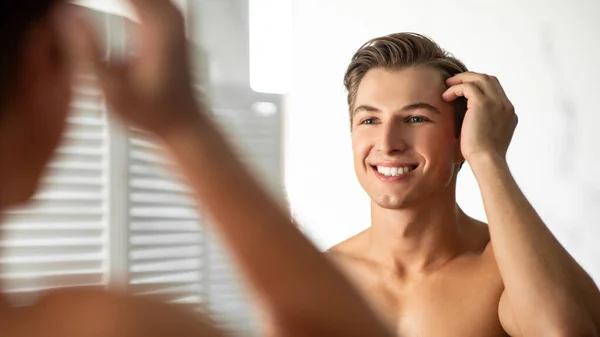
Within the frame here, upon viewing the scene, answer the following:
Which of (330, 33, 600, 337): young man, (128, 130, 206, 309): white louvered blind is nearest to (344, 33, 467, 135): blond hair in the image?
(330, 33, 600, 337): young man

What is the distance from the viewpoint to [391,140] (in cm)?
110

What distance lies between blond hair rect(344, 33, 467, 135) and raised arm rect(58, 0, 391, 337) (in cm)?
97

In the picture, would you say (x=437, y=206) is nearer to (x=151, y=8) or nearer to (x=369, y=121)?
(x=369, y=121)

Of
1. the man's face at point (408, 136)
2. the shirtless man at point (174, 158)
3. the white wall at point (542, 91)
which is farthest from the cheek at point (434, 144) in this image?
the shirtless man at point (174, 158)

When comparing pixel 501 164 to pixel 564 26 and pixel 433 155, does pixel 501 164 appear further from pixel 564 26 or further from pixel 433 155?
pixel 564 26

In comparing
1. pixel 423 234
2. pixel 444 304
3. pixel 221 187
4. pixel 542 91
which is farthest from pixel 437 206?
pixel 221 187

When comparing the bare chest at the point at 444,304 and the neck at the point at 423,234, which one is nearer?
the bare chest at the point at 444,304

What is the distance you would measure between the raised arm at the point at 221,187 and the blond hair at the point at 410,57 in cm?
97

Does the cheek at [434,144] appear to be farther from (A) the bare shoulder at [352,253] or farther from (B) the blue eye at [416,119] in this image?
(A) the bare shoulder at [352,253]

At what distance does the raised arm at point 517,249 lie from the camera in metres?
0.92

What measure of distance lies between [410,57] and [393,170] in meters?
0.18

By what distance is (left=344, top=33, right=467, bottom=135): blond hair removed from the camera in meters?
1.12

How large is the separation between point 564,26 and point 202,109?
1871 millimetres

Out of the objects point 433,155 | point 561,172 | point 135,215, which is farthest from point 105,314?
point 561,172
